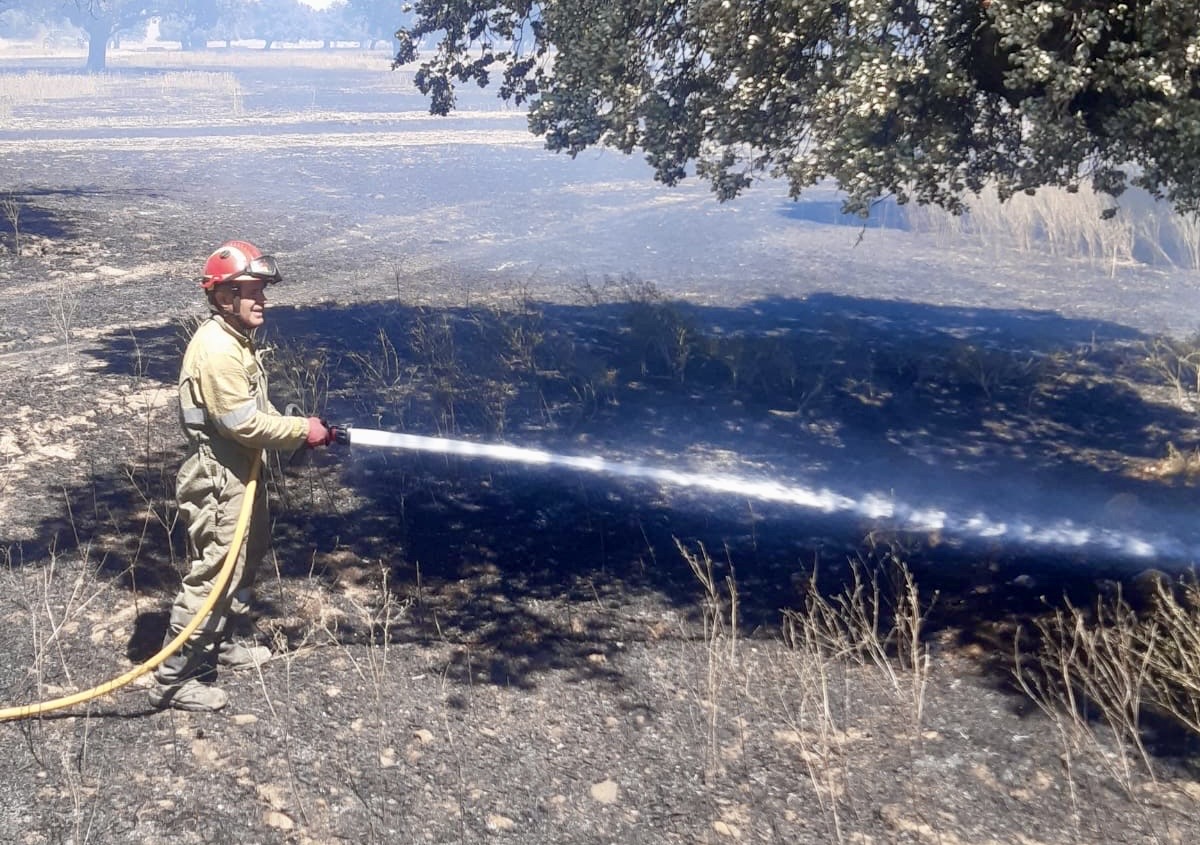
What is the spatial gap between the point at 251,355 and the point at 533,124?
142 inches

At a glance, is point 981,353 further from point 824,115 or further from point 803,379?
point 824,115

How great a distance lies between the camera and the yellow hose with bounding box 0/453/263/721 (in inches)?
155

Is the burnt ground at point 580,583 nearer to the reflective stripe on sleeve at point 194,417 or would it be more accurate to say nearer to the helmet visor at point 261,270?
the reflective stripe on sleeve at point 194,417

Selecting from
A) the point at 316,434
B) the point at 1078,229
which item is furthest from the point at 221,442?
the point at 1078,229

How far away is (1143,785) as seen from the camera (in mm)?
3930

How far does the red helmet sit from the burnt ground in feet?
4.68

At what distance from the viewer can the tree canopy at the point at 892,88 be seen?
15.3 ft

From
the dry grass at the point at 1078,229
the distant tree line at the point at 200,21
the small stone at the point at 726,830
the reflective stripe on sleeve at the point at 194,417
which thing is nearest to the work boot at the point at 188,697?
the reflective stripe on sleeve at the point at 194,417

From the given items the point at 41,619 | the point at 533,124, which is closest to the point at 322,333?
the point at 533,124

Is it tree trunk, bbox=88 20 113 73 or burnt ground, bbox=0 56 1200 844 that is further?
tree trunk, bbox=88 20 113 73

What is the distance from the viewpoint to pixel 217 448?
410 cm

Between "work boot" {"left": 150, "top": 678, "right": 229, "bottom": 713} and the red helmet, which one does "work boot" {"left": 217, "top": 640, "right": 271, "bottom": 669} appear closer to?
"work boot" {"left": 150, "top": 678, "right": 229, "bottom": 713}

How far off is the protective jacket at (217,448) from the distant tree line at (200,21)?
167 feet

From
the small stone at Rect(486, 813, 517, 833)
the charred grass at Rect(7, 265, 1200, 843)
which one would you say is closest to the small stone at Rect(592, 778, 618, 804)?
the charred grass at Rect(7, 265, 1200, 843)
